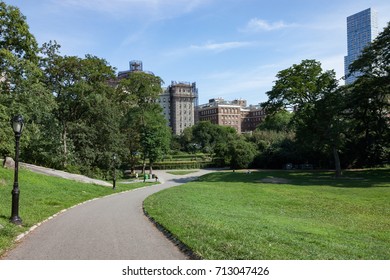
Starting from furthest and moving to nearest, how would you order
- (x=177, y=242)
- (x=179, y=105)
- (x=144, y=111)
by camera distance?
(x=179, y=105)
(x=144, y=111)
(x=177, y=242)

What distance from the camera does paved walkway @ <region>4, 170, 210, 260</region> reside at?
7.56m

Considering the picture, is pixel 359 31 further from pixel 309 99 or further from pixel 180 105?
pixel 180 105

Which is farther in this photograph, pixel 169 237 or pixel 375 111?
pixel 375 111

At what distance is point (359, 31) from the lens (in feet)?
149

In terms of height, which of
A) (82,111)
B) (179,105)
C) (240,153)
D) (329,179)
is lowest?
(329,179)

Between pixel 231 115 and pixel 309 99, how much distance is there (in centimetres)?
13555

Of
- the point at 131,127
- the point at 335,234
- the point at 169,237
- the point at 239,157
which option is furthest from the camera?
the point at 239,157

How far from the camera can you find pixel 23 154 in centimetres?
3722

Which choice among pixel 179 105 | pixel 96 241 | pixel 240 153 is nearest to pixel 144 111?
pixel 240 153

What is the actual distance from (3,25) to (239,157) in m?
41.5

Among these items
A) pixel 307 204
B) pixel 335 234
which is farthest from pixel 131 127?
pixel 335 234

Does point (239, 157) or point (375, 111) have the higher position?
point (375, 111)

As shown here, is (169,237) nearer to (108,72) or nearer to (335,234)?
(335,234)

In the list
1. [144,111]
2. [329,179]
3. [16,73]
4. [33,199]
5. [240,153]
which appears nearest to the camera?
[33,199]
